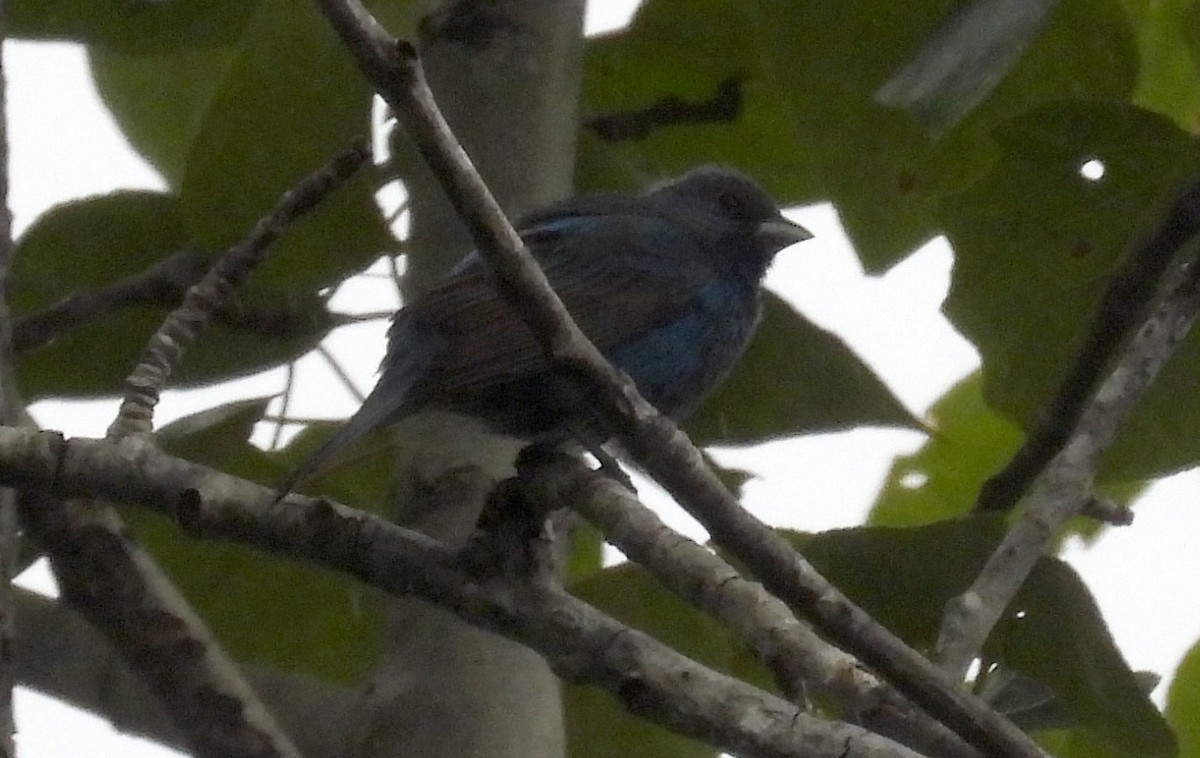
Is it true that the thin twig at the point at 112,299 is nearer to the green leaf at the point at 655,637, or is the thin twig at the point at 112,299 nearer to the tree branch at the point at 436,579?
the tree branch at the point at 436,579

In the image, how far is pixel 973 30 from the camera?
2.35m

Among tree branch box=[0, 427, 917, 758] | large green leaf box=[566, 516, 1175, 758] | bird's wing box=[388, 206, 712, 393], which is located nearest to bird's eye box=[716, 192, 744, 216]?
bird's wing box=[388, 206, 712, 393]

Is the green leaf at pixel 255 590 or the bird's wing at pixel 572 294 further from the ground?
the bird's wing at pixel 572 294

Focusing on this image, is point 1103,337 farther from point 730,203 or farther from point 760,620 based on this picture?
point 730,203

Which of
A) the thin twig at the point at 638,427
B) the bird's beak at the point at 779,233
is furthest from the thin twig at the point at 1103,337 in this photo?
the bird's beak at the point at 779,233

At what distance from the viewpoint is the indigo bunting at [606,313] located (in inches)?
123

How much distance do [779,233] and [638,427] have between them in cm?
221

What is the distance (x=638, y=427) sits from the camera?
2109 millimetres

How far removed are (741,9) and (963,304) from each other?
2.67ft

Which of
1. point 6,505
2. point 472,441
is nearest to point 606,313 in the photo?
point 472,441

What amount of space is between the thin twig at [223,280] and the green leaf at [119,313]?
0.44 meters

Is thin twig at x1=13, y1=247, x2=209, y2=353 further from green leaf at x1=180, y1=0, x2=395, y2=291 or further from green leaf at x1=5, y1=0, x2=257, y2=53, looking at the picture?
green leaf at x1=5, y1=0, x2=257, y2=53

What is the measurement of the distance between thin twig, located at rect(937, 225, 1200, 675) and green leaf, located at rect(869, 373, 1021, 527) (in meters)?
0.80

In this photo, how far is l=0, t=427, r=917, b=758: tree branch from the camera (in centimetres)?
191
